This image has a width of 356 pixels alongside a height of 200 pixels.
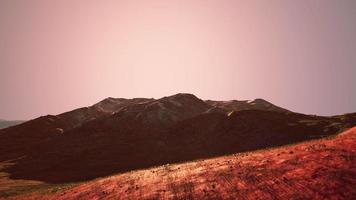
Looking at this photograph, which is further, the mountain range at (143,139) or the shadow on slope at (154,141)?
the mountain range at (143,139)

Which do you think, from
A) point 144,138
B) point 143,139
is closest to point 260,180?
point 143,139

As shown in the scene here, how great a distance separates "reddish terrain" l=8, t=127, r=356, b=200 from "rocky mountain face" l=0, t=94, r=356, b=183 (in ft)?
132

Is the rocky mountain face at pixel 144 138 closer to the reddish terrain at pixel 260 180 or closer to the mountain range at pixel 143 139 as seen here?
the mountain range at pixel 143 139

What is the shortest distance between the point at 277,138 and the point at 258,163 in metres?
65.7

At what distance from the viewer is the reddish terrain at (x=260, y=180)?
79.3ft

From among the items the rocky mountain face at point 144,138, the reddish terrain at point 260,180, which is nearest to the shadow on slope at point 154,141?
the rocky mountain face at point 144,138

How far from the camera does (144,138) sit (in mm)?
115000

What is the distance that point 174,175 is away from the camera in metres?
36.4

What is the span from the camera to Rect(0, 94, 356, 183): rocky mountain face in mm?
86000

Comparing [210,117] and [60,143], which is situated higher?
[210,117]

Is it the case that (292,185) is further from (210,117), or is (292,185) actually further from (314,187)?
(210,117)

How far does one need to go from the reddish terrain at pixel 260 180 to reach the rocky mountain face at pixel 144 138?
40.4 meters

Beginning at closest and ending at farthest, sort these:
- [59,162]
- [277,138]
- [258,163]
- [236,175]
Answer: [236,175] → [258,163] → [59,162] → [277,138]

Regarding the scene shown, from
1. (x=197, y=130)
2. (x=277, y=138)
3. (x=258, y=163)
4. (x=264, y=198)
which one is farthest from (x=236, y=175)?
(x=197, y=130)
